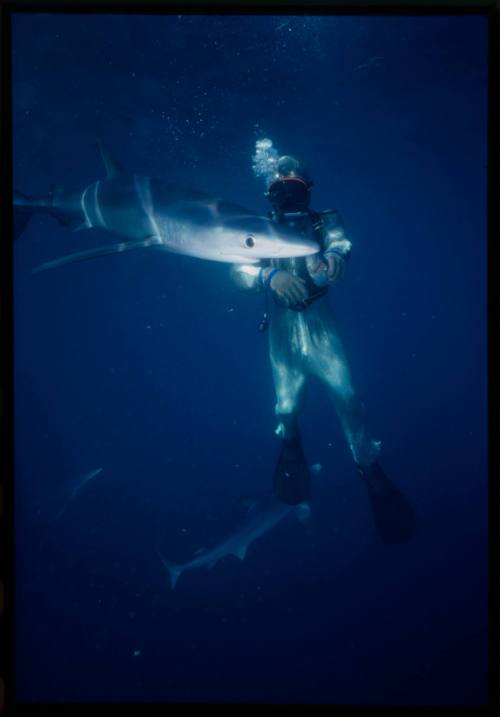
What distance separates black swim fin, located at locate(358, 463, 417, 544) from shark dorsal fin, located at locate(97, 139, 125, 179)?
4.44 meters

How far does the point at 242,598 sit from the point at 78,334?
38227mm

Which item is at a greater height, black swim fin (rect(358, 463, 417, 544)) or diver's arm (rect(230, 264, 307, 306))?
diver's arm (rect(230, 264, 307, 306))

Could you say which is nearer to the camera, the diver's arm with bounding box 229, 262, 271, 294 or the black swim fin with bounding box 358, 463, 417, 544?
the diver's arm with bounding box 229, 262, 271, 294

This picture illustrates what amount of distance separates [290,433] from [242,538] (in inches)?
123

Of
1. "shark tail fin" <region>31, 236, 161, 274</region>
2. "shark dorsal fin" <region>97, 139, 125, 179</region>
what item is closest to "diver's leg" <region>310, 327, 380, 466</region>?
"shark tail fin" <region>31, 236, 161, 274</region>

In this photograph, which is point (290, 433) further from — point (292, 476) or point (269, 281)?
point (269, 281)

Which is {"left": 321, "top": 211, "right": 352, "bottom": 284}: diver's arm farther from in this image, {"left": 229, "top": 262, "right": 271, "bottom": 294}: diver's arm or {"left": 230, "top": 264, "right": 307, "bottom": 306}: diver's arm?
{"left": 229, "top": 262, "right": 271, "bottom": 294}: diver's arm

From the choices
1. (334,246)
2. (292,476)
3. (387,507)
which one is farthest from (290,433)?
(334,246)

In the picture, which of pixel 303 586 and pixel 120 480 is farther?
pixel 120 480

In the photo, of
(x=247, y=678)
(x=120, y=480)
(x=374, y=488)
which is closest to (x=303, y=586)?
(x=247, y=678)

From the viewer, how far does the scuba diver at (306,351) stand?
4723mm

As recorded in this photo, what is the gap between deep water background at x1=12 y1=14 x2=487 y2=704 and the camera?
301 inches

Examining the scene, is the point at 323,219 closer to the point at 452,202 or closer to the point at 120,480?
the point at 120,480

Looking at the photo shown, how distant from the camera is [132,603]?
8.81 metres
